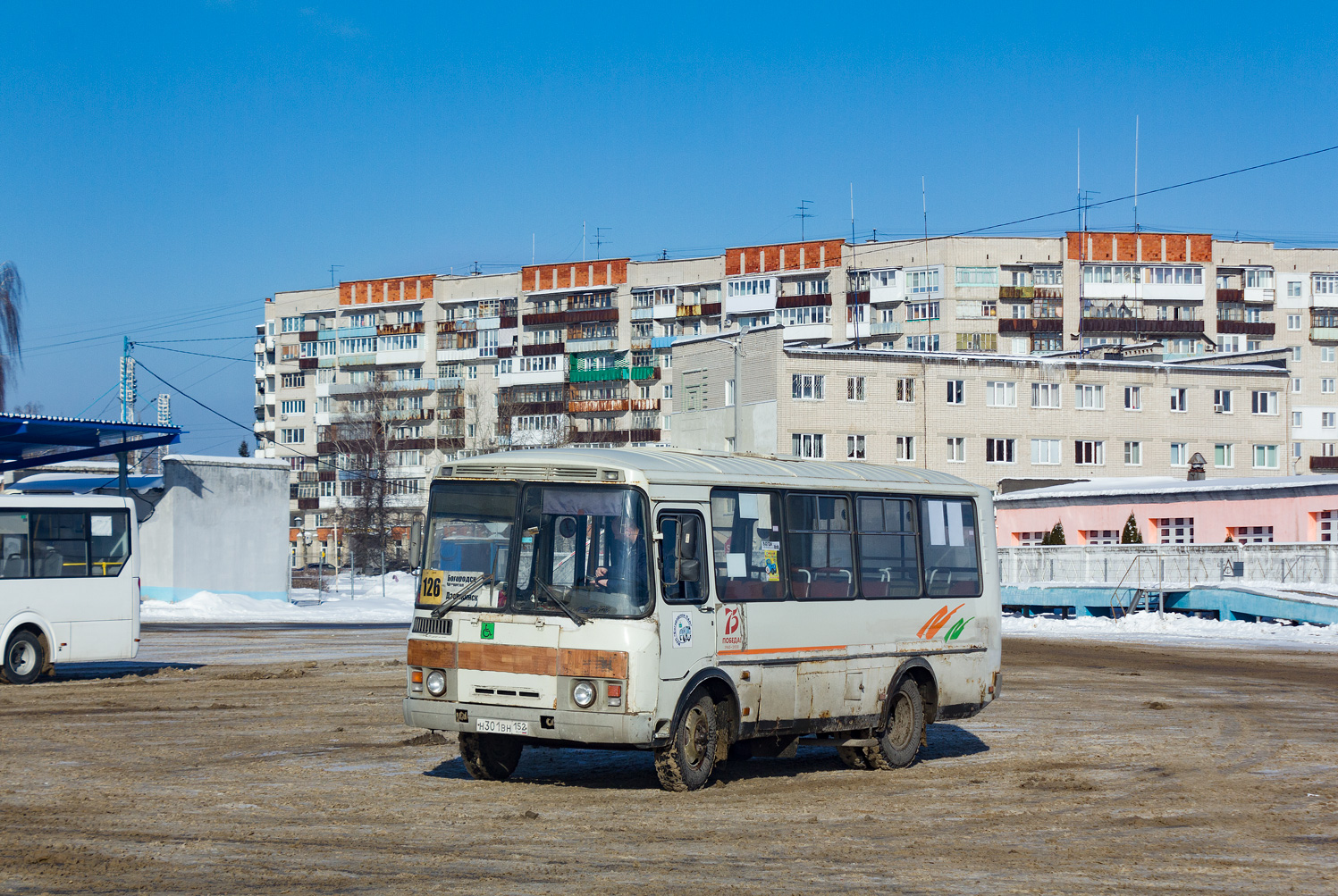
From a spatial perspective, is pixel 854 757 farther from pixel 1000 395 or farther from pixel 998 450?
pixel 1000 395

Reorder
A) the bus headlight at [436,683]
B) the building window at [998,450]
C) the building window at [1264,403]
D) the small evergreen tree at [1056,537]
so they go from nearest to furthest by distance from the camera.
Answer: the bus headlight at [436,683], the small evergreen tree at [1056,537], the building window at [998,450], the building window at [1264,403]

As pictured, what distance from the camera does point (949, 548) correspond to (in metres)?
14.8

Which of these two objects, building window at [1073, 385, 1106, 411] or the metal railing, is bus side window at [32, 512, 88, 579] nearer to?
the metal railing

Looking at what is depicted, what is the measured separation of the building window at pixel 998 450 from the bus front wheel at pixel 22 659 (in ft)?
198

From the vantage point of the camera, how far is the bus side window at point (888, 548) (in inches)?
538

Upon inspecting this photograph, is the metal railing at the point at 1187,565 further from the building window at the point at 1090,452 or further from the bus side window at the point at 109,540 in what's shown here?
the building window at the point at 1090,452

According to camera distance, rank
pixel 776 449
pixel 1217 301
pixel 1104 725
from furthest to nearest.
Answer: pixel 1217 301
pixel 776 449
pixel 1104 725

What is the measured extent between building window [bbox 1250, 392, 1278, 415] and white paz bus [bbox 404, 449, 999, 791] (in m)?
72.8

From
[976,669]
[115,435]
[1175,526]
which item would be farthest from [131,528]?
[1175,526]

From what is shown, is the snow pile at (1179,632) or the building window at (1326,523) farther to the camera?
the building window at (1326,523)

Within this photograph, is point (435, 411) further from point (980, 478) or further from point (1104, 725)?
point (1104, 725)

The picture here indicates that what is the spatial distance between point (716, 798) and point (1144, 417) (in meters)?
72.0

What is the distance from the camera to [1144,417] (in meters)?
78.8

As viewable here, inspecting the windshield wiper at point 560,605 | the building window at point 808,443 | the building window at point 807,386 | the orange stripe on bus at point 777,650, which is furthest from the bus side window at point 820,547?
the building window at point 807,386
